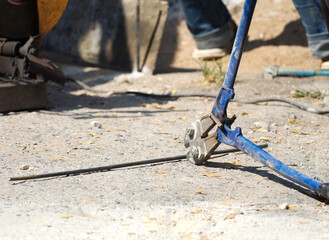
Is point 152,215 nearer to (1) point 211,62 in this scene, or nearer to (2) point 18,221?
(2) point 18,221

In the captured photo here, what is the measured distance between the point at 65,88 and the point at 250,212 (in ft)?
10.1

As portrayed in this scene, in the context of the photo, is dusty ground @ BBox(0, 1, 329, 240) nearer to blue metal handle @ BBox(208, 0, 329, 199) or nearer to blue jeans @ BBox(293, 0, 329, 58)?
blue metal handle @ BBox(208, 0, 329, 199)

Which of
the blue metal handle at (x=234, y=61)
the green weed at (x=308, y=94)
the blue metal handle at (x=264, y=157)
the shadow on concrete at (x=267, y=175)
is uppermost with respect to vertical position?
the blue metal handle at (x=234, y=61)

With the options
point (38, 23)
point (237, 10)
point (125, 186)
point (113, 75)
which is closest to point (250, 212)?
point (125, 186)

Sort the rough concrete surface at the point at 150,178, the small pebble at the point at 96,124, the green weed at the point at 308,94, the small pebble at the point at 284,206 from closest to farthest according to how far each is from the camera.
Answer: the rough concrete surface at the point at 150,178
the small pebble at the point at 284,206
the small pebble at the point at 96,124
the green weed at the point at 308,94

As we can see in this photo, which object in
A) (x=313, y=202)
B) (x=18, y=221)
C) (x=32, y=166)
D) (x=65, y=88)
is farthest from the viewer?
(x=65, y=88)

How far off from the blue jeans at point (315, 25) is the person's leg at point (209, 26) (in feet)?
3.36

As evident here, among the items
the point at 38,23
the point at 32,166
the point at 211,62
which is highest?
the point at 38,23

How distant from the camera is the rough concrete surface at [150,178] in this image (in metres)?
1.91

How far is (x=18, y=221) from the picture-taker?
1.93m

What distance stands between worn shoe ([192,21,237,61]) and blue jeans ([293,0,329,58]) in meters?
1.04

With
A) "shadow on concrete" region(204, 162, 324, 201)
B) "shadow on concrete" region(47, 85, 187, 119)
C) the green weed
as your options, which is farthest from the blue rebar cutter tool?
the green weed

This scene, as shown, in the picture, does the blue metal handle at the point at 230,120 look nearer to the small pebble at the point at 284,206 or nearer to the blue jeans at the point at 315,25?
the small pebble at the point at 284,206

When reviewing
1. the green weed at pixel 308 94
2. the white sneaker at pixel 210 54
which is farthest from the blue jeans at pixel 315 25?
the white sneaker at pixel 210 54
